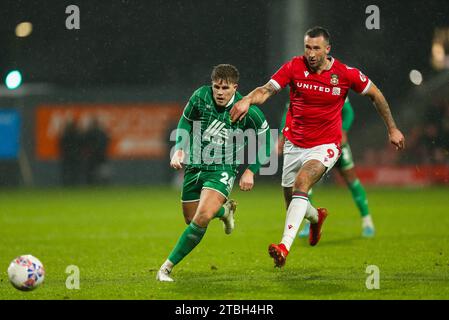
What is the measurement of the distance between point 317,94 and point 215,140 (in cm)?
114

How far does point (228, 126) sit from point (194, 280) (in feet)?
4.92

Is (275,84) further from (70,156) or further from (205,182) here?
(70,156)

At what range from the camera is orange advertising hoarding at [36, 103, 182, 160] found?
2200cm

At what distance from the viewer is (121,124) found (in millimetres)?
22266

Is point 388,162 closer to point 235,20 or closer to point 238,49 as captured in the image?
point 238,49

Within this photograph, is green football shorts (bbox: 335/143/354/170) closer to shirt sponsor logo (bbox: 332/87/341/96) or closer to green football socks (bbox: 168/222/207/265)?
shirt sponsor logo (bbox: 332/87/341/96)

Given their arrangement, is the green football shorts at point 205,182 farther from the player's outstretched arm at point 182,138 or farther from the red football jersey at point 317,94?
the red football jersey at point 317,94

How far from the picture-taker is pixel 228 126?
7574 mm

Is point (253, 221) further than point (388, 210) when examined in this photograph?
No

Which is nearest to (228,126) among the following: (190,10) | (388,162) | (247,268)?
Result: (247,268)

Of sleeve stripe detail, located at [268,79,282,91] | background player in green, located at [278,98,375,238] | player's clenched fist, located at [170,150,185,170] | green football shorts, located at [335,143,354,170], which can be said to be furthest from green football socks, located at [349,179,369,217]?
player's clenched fist, located at [170,150,185,170]

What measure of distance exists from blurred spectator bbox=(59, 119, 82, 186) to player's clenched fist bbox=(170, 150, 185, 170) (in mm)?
14362

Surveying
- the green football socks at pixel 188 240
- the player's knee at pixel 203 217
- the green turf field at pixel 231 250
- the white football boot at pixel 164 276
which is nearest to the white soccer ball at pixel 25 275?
the green turf field at pixel 231 250

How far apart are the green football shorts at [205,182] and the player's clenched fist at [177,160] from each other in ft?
1.15
